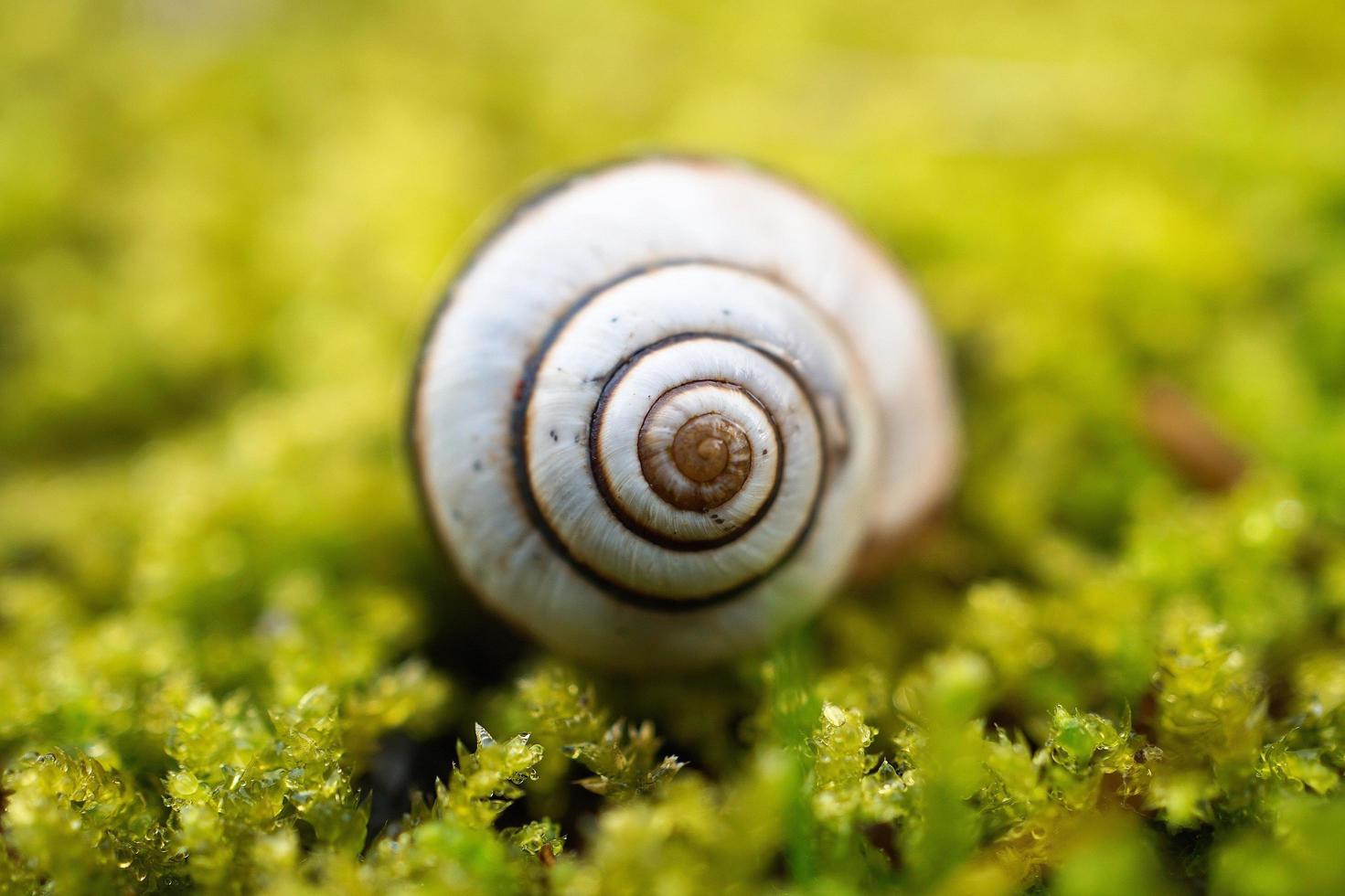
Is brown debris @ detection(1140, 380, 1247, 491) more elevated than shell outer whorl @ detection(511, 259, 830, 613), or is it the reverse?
brown debris @ detection(1140, 380, 1247, 491)

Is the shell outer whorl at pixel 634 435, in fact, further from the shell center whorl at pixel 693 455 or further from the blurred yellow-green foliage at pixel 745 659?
the blurred yellow-green foliage at pixel 745 659

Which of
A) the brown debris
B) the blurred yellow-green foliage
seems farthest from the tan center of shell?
the brown debris

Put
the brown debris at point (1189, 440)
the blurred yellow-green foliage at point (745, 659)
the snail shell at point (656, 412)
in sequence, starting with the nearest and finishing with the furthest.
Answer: the blurred yellow-green foliage at point (745, 659), the snail shell at point (656, 412), the brown debris at point (1189, 440)

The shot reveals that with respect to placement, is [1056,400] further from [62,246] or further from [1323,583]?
[62,246]

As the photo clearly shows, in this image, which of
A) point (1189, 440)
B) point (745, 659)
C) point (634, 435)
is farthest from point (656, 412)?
point (1189, 440)

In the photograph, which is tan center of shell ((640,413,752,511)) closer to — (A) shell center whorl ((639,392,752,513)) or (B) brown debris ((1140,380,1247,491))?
(A) shell center whorl ((639,392,752,513))

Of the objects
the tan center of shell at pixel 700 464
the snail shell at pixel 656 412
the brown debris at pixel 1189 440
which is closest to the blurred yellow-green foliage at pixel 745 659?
the brown debris at pixel 1189 440

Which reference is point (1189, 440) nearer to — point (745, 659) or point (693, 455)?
point (745, 659)

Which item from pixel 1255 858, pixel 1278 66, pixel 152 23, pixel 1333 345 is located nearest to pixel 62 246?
pixel 152 23
